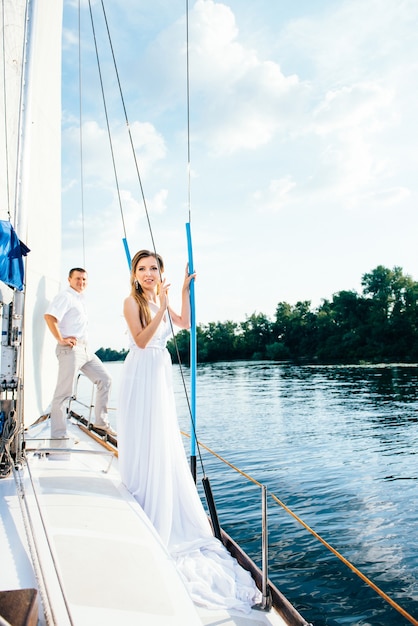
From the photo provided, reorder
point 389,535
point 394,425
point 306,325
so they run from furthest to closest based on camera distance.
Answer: point 306,325 → point 394,425 → point 389,535

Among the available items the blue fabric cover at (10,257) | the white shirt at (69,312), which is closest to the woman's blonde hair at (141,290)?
the blue fabric cover at (10,257)

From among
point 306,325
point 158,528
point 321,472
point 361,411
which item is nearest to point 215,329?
point 306,325

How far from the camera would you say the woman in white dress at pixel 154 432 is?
347 centimetres

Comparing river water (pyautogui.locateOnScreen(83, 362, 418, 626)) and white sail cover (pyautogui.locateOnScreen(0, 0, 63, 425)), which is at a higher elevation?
white sail cover (pyautogui.locateOnScreen(0, 0, 63, 425))

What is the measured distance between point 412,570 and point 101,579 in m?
4.70

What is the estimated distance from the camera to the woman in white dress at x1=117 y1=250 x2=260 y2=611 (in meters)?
3.47

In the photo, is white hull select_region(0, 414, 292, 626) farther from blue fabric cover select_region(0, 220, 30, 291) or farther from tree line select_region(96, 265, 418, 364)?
tree line select_region(96, 265, 418, 364)

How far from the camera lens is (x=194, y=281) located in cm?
409

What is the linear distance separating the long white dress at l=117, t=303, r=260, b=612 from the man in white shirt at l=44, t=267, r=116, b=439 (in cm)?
174

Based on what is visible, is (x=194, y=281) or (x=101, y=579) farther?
(x=194, y=281)

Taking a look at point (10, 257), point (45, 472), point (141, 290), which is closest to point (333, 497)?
point (45, 472)

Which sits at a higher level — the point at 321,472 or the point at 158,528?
the point at 158,528

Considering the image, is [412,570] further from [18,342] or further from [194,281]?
[18,342]

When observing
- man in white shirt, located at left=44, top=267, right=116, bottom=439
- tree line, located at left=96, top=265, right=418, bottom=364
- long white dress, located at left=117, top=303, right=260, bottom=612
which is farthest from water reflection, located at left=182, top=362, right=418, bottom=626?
tree line, located at left=96, top=265, right=418, bottom=364
